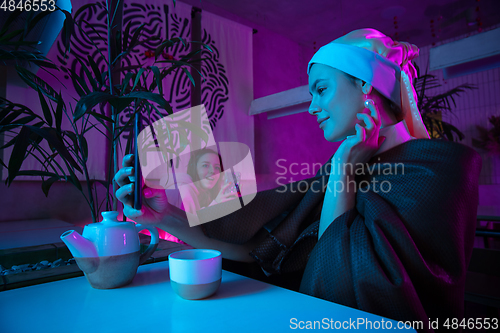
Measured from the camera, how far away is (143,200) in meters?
0.79

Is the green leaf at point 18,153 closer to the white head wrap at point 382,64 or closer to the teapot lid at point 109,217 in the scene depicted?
the teapot lid at point 109,217

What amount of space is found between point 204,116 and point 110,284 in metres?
2.80

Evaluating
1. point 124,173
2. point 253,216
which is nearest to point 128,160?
point 124,173

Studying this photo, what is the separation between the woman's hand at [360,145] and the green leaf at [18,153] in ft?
2.45

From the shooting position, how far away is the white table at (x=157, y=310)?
43cm

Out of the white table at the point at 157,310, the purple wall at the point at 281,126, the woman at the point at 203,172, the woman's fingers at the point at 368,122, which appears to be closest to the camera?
the white table at the point at 157,310

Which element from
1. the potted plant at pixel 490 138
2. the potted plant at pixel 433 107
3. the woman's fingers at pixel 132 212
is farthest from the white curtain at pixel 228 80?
the potted plant at pixel 490 138

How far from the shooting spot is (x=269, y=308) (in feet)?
1.60

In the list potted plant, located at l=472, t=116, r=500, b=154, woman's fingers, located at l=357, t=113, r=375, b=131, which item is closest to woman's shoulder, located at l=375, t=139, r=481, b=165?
woman's fingers, located at l=357, t=113, r=375, b=131

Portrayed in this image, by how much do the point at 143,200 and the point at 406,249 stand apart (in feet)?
2.10

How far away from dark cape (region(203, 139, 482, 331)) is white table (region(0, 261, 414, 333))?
10 cm

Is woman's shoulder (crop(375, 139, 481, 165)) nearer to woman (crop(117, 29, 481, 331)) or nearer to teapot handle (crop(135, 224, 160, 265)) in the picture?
woman (crop(117, 29, 481, 331))

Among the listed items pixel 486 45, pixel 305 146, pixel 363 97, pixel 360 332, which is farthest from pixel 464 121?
pixel 360 332

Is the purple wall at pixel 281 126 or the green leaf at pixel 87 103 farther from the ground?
the purple wall at pixel 281 126
